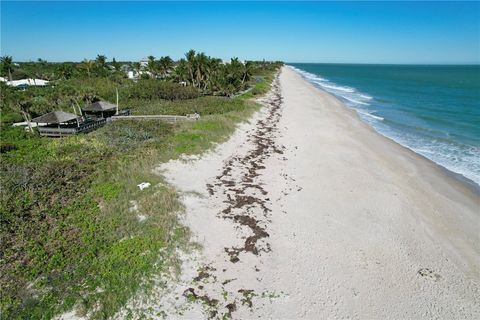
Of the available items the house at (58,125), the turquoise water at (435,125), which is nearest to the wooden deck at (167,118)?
the house at (58,125)

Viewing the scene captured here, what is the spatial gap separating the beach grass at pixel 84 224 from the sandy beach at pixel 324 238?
1.15 m

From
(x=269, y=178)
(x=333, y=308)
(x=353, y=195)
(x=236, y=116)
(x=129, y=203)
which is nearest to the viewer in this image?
(x=333, y=308)

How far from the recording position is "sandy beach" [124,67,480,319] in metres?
9.18

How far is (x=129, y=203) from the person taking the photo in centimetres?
1374

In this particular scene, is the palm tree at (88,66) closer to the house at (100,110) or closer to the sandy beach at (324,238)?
the house at (100,110)

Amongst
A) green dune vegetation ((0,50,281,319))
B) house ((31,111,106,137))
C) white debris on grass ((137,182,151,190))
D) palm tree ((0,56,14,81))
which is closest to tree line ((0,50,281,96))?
palm tree ((0,56,14,81))

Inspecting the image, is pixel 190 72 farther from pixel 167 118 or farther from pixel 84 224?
pixel 84 224

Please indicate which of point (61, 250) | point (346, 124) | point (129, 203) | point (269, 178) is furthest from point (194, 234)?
point (346, 124)

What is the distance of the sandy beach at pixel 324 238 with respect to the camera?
918 centimetres

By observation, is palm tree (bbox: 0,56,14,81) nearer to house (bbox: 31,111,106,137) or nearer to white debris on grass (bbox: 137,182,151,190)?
house (bbox: 31,111,106,137)

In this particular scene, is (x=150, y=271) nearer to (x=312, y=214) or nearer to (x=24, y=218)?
(x=24, y=218)

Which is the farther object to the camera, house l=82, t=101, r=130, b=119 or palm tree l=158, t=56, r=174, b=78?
palm tree l=158, t=56, r=174, b=78

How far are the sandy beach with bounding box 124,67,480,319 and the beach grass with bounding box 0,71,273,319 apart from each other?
115 cm

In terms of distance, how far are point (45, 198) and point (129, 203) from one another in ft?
13.4
